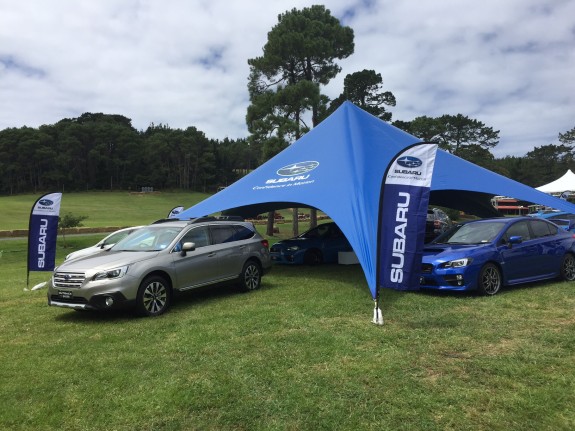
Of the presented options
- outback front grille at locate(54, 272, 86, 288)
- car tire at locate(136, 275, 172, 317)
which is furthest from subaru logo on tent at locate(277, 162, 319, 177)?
outback front grille at locate(54, 272, 86, 288)

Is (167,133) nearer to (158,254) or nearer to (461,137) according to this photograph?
(461,137)

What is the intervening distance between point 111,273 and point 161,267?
88cm

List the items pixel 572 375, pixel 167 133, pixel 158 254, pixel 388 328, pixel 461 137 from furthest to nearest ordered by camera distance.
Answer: pixel 167 133
pixel 461 137
pixel 158 254
pixel 388 328
pixel 572 375

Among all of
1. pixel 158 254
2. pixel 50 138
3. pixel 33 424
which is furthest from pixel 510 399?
pixel 50 138

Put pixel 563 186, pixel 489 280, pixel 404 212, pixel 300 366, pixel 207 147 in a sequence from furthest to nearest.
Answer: pixel 207 147, pixel 563 186, pixel 489 280, pixel 404 212, pixel 300 366

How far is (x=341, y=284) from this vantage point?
10500mm

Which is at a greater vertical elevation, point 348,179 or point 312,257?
point 348,179

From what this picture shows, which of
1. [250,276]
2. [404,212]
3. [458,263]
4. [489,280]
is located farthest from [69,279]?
[489,280]

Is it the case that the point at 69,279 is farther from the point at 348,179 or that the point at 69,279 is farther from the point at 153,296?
the point at 348,179

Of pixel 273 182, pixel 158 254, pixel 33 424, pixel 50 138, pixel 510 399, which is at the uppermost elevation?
pixel 50 138

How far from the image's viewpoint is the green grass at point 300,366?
3.92 metres

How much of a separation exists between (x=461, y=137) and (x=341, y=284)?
76.2 metres

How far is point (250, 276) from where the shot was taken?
1016cm

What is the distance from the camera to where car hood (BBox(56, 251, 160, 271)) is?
7531 millimetres
